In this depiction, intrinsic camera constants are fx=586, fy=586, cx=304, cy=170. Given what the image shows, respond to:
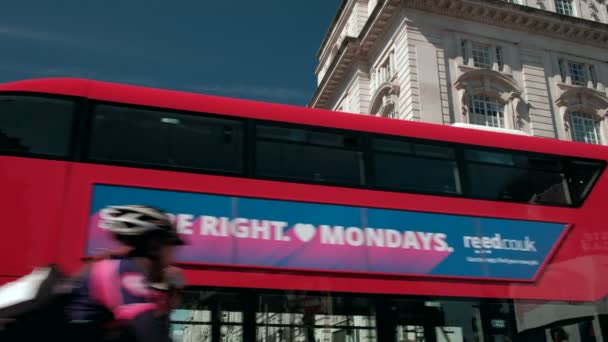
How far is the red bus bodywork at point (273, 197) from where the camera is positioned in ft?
20.7

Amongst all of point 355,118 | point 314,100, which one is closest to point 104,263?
point 355,118

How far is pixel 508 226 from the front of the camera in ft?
26.9

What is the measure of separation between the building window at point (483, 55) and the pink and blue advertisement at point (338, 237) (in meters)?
21.9

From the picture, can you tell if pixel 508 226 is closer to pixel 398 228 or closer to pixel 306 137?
pixel 398 228

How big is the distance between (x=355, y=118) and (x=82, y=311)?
6.48 m

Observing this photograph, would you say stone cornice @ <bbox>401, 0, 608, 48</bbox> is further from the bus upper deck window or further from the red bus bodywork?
the bus upper deck window

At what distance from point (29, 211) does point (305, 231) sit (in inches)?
123

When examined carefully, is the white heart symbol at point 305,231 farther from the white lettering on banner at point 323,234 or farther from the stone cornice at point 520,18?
the stone cornice at point 520,18

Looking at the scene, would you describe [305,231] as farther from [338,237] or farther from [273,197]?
[273,197]

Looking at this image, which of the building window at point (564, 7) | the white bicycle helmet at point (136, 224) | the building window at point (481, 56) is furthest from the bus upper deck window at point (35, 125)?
the building window at point (564, 7)

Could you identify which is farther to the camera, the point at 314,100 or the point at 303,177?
the point at 314,100

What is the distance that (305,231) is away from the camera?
7141 millimetres

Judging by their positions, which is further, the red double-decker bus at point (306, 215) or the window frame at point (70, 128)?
the window frame at point (70, 128)

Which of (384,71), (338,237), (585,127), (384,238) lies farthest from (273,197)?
(585,127)
